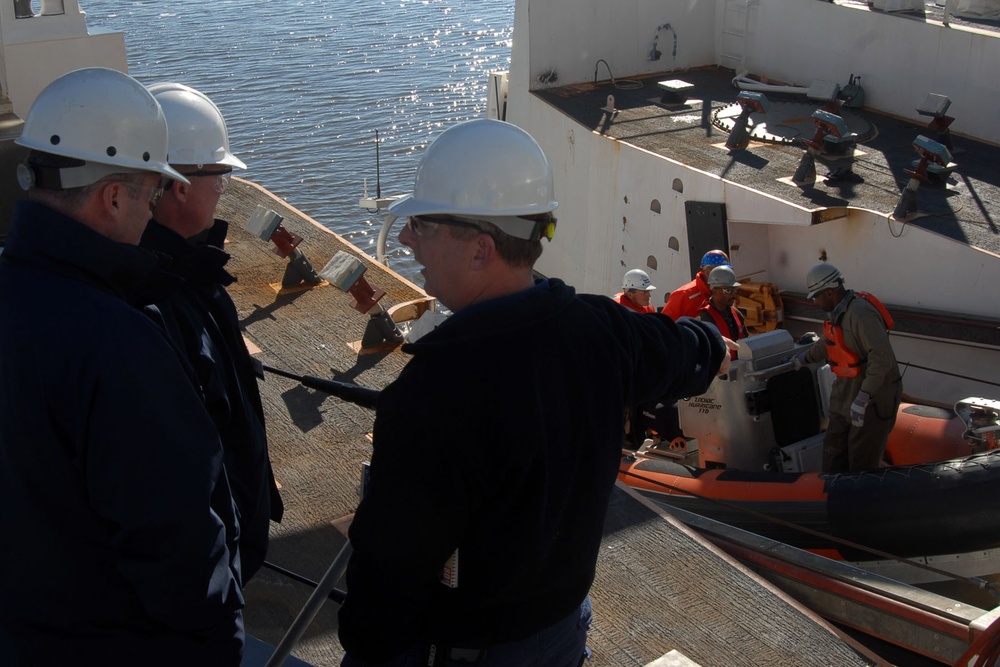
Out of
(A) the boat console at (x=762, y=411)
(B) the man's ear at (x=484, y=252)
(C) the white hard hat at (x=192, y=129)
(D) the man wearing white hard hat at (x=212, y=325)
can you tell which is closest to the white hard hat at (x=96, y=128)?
(D) the man wearing white hard hat at (x=212, y=325)

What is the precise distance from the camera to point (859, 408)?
20.4 ft

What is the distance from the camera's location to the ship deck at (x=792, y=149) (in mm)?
8586

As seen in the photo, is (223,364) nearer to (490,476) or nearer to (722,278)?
(490,476)

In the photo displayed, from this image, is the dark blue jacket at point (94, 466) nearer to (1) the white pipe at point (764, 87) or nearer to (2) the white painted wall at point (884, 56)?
(2) the white painted wall at point (884, 56)

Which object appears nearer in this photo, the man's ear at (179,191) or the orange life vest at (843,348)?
the man's ear at (179,191)

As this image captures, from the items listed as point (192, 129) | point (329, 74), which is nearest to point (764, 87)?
point (192, 129)

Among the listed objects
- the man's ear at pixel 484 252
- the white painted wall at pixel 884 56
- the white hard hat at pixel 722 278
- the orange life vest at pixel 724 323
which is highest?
the man's ear at pixel 484 252

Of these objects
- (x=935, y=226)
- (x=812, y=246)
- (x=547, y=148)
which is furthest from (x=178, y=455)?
(x=547, y=148)

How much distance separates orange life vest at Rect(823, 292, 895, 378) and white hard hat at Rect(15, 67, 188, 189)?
16.6 ft

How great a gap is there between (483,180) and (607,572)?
8.11 feet

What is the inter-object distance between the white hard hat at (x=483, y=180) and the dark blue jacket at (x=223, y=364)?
62 centimetres

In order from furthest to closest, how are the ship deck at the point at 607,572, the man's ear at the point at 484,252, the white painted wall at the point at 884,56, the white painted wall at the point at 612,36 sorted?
the white painted wall at the point at 612,36
the white painted wall at the point at 884,56
the ship deck at the point at 607,572
the man's ear at the point at 484,252

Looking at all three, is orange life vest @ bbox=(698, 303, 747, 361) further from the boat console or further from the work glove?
the work glove

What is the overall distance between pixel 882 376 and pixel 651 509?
2512 mm
